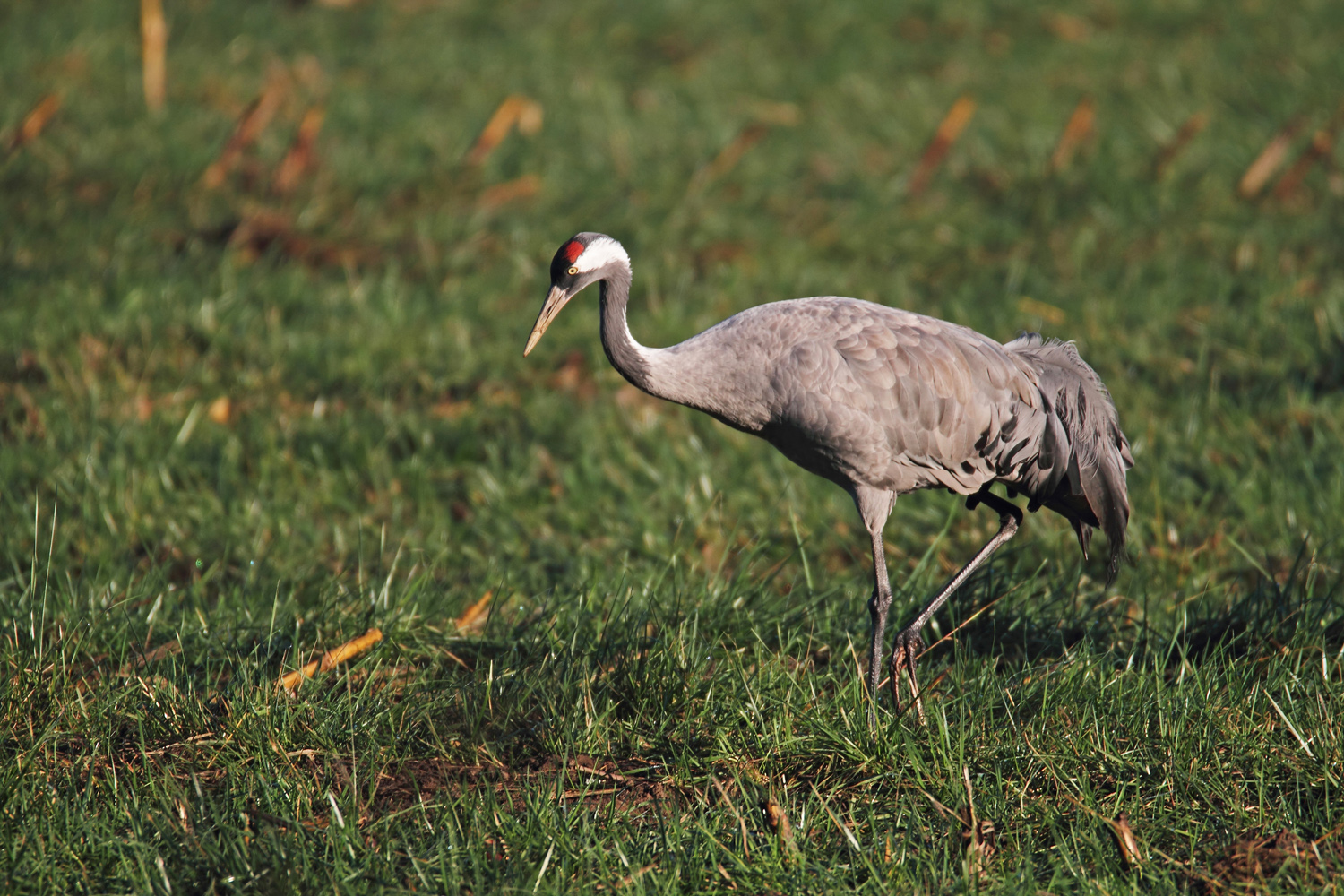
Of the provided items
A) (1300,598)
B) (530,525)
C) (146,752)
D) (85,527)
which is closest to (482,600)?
(530,525)

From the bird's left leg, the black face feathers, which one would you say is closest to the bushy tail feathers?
the bird's left leg

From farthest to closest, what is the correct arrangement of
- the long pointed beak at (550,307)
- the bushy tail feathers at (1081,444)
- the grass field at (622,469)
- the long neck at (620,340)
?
the bushy tail feathers at (1081,444) → the long pointed beak at (550,307) → the long neck at (620,340) → the grass field at (622,469)

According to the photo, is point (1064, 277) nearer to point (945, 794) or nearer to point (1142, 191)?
point (1142, 191)

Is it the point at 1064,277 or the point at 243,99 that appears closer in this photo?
the point at 1064,277

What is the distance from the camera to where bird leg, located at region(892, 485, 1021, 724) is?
3867 mm

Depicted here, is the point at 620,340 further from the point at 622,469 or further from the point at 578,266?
the point at 622,469

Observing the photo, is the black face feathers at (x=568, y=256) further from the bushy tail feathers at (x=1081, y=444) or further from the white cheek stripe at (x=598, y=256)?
the bushy tail feathers at (x=1081, y=444)

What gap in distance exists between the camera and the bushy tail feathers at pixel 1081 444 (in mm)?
4035

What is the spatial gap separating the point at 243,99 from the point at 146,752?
6.48 meters

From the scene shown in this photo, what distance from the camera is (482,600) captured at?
4438 millimetres

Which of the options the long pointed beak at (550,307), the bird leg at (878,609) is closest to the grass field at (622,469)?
the bird leg at (878,609)

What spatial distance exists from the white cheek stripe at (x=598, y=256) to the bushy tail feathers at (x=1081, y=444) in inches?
53.1

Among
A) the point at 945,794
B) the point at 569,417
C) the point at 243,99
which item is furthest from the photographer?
the point at 243,99

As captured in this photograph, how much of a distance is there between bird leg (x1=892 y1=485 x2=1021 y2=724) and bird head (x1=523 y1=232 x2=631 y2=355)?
144 cm
